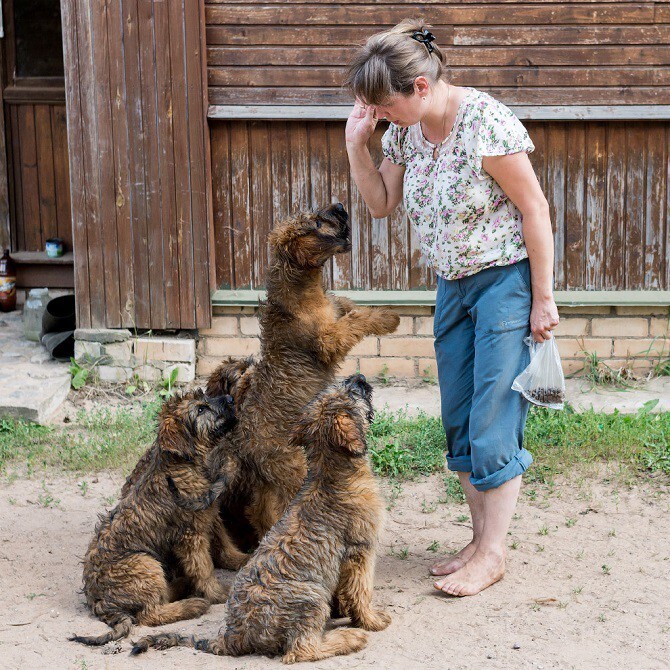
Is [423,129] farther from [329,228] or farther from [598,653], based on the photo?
[598,653]

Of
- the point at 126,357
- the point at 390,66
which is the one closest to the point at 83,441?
the point at 126,357

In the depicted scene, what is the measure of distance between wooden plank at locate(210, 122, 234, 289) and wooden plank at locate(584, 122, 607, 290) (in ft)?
10.3

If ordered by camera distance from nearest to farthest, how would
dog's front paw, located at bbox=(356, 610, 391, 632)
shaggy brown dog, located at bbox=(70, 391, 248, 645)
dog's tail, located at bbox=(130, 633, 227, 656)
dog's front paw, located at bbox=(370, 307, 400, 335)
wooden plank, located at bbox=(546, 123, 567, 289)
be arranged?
dog's tail, located at bbox=(130, 633, 227, 656), dog's front paw, located at bbox=(356, 610, 391, 632), shaggy brown dog, located at bbox=(70, 391, 248, 645), dog's front paw, located at bbox=(370, 307, 400, 335), wooden plank, located at bbox=(546, 123, 567, 289)

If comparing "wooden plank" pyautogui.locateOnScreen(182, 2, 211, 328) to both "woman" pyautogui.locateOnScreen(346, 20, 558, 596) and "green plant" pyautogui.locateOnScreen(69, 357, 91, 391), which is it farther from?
"woman" pyautogui.locateOnScreen(346, 20, 558, 596)

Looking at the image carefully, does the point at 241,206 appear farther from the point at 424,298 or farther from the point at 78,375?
the point at 78,375

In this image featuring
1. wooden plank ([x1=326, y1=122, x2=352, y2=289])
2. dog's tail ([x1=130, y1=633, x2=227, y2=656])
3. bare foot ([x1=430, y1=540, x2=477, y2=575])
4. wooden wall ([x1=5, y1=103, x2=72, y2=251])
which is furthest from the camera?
wooden wall ([x1=5, y1=103, x2=72, y2=251])

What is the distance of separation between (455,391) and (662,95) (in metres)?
4.48

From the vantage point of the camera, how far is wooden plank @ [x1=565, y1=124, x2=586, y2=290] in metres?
8.44

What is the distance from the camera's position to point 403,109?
4.51 m

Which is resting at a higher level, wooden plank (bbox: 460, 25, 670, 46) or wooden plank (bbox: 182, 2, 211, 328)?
wooden plank (bbox: 460, 25, 670, 46)

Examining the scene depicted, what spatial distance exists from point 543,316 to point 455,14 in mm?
4415

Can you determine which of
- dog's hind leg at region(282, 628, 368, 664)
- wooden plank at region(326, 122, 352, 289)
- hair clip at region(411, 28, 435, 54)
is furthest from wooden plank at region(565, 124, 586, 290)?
dog's hind leg at region(282, 628, 368, 664)

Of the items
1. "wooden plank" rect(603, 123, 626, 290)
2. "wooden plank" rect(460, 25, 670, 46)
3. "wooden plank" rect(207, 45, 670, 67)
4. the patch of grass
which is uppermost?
"wooden plank" rect(460, 25, 670, 46)

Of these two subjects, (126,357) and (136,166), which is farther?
(126,357)
